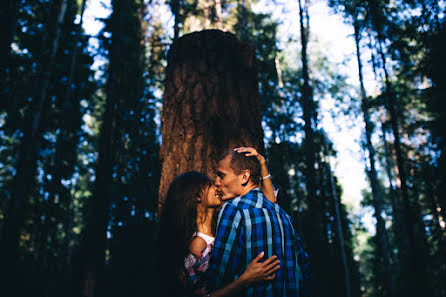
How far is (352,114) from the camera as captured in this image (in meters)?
19.8

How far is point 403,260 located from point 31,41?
2993 centimetres

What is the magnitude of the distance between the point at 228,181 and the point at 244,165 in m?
0.18

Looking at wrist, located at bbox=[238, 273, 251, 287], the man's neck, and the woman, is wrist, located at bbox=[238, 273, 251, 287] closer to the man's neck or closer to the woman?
the woman

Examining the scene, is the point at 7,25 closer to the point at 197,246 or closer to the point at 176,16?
the point at 176,16

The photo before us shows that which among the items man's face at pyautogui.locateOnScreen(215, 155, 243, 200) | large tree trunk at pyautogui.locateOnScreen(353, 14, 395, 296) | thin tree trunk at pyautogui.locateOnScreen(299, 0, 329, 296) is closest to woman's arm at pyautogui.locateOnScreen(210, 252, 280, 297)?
man's face at pyautogui.locateOnScreen(215, 155, 243, 200)

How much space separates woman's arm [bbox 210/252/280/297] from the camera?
1638 millimetres

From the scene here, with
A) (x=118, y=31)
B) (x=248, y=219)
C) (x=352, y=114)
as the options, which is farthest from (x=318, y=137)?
(x=248, y=219)

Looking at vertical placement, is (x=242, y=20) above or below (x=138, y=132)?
above

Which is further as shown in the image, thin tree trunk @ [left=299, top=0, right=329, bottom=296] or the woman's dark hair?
thin tree trunk @ [left=299, top=0, right=329, bottom=296]

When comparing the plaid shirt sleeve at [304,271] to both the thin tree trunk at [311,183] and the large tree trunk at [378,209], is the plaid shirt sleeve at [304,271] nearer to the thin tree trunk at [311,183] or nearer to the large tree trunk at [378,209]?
the thin tree trunk at [311,183]

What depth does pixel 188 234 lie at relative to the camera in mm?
2279

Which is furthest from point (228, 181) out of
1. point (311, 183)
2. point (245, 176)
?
point (311, 183)

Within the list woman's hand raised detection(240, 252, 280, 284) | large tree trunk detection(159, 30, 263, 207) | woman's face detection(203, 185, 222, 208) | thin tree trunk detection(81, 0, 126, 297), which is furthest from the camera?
thin tree trunk detection(81, 0, 126, 297)

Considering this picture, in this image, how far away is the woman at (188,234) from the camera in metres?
2.10
